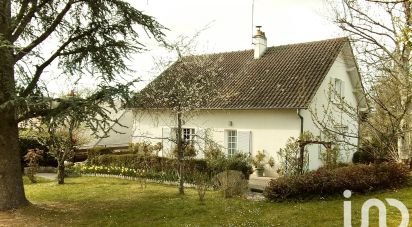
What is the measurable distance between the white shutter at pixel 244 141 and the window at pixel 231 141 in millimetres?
520

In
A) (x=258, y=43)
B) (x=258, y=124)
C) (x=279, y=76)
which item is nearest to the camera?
(x=258, y=124)

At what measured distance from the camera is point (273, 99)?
1911 centimetres

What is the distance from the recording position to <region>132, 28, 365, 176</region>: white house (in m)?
18.7

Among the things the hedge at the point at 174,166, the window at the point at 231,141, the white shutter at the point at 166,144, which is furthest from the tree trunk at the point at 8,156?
the window at the point at 231,141

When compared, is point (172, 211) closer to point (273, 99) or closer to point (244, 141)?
point (244, 141)

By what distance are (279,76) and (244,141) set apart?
420 centimetres

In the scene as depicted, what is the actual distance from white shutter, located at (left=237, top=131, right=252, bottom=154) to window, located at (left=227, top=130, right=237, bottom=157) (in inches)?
20.5

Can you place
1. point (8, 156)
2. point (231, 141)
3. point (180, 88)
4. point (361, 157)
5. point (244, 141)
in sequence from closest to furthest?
point (8, 156) < point (180, 88) < point (244, 141) < point (231, 141) < point (361, 157)

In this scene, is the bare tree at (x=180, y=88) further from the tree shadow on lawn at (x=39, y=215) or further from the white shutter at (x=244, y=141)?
the white shutter at (x=244, y=141)

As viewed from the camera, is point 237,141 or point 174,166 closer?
point 174,166

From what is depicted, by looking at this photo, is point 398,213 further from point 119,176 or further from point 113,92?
point 119,176

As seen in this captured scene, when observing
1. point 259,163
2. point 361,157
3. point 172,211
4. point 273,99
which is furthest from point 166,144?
point 172,211

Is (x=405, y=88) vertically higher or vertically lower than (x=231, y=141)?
higher

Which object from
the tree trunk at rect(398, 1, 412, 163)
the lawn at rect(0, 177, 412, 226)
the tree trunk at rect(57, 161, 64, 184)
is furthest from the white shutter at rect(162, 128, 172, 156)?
the tree trunk at rect(398, 1, 412, 163)
